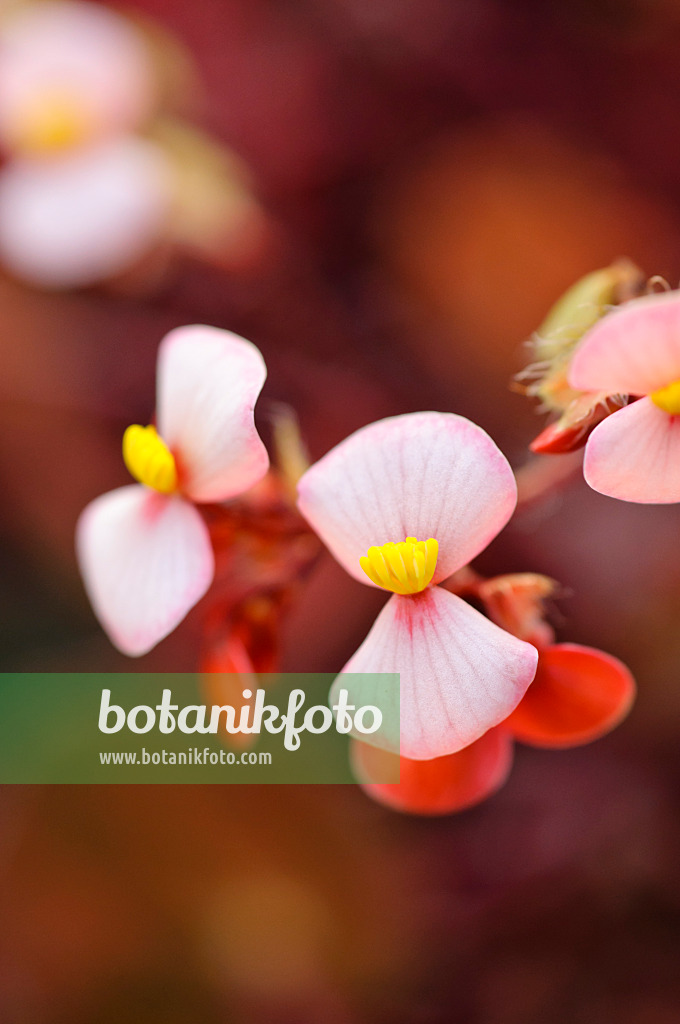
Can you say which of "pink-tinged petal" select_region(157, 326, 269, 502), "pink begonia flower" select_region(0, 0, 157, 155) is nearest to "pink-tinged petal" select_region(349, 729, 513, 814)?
"pink-tinged petal" select_region(157, 326, 269, 502)

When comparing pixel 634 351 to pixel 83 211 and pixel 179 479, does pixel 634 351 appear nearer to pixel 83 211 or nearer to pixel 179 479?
pixel 179 479

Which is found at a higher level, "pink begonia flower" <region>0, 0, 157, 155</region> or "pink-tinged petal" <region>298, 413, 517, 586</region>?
"pink begonia flower" <region>0, 0, 157, 155</region>

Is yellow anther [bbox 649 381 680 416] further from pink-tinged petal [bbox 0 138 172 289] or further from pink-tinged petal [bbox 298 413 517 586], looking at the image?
pink-tinged petal [bbox 0 138 172 289]

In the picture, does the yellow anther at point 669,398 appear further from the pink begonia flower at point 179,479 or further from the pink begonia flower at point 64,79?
the pink begonia flower at point 64,79

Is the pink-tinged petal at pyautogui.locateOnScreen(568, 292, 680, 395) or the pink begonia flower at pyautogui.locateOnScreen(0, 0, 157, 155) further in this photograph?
the pink begonia flower at pyautogui.locateOnScreen(0, 0, 157, 155)

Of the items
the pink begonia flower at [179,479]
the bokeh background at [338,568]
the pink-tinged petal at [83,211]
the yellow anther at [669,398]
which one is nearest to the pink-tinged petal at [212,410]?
the pink begonia flower at [179,479]

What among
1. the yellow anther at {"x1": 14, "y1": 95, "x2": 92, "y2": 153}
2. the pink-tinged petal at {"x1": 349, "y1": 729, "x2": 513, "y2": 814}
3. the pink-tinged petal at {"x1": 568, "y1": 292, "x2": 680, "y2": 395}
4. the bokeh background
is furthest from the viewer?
the yellow anther at {"x1": 14, "y1": 95, "x2": 92, "y2": 153}
